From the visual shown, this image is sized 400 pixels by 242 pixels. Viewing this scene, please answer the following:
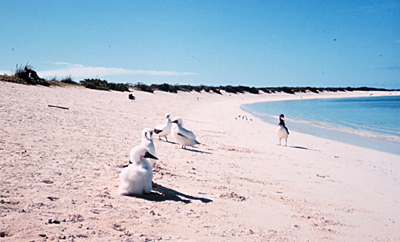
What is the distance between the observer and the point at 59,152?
5.86 metres

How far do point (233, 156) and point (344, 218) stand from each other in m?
3.79

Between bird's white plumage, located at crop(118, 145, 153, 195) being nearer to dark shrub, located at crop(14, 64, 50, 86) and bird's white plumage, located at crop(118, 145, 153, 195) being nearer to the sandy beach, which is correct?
the sandy beach

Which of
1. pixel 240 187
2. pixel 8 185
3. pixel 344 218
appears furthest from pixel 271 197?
pixel 8 185

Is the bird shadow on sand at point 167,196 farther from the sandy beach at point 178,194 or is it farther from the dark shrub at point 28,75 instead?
the dark shrub at point 28,75

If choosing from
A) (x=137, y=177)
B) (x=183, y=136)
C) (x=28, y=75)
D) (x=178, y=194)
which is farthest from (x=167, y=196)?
(x=28, y=75)

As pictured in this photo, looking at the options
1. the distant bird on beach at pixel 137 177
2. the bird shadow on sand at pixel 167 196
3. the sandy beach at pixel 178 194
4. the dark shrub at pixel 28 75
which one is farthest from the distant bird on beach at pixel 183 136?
the dark shrub at pixel 28 75

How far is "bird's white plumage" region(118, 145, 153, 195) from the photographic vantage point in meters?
4.44

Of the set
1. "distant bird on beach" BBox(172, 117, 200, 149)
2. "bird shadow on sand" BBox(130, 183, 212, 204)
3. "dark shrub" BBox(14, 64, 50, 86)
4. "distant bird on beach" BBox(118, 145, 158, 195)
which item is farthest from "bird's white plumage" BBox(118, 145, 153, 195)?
"dark shrub" BBox(14, 64, 50, 86)

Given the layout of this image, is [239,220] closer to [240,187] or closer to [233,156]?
[240,187]

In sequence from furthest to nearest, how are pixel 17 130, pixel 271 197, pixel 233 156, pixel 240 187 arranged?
pixel 233 156
pixel 17 130
pixel 240 187
pixel 271 197

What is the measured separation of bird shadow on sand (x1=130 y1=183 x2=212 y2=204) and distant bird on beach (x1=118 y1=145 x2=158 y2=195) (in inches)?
4.6

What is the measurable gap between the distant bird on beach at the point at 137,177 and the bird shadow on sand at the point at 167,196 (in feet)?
0.38

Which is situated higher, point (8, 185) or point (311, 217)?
point (8, 185)

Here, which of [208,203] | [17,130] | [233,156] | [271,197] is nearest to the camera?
[208,203]
